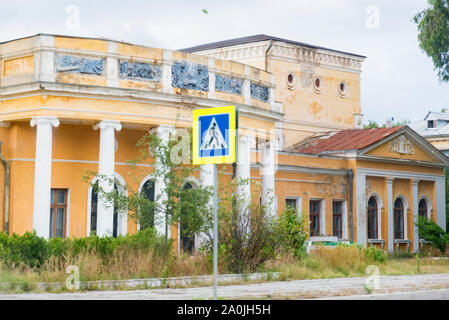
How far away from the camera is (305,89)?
43688mm

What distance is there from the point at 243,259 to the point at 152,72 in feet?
25.5

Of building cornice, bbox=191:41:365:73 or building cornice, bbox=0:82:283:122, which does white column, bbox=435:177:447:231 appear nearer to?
building cornice, bbox=191:41:365:73

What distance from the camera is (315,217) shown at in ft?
122

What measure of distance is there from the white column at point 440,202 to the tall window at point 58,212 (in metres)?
25.3

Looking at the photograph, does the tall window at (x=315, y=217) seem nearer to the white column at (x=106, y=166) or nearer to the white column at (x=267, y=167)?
the white column at (x=267, y=167)

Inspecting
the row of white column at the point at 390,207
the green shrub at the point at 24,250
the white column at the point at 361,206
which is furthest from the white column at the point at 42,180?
the white column at the point at 361,206

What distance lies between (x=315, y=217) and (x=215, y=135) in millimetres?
25817

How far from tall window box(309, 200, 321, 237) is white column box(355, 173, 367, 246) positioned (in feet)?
7.05

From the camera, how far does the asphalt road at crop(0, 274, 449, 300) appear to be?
13.7 meters

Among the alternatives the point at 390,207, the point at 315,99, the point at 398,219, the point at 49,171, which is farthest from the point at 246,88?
the point at 315,99

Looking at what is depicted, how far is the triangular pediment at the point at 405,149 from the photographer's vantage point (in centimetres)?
3872

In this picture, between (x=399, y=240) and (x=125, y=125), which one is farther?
(x=399, y=240)
